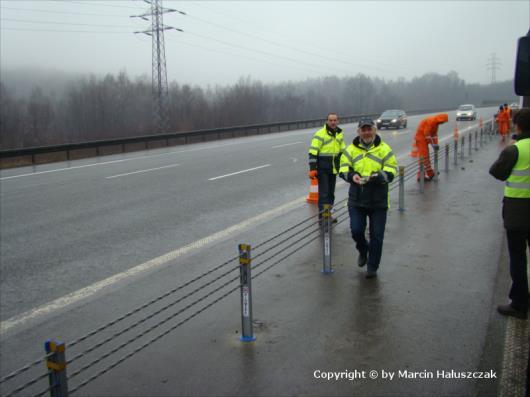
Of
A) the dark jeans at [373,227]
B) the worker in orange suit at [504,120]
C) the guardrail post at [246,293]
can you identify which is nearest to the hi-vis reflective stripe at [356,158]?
the dark jeans at [373,227]

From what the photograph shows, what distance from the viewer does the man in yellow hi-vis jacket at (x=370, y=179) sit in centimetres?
562

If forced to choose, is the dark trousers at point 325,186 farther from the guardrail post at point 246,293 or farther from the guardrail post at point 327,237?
the guardrail post at point 246,293

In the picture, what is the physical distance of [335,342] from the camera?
4352mm

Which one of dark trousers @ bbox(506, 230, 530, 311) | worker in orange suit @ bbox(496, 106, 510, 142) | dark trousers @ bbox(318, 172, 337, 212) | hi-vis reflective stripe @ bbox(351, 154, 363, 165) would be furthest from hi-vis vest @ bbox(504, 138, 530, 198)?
worker in orange suit @ bbox(496, 106, 510, 142)

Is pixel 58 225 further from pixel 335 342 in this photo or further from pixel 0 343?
pixel 335 342

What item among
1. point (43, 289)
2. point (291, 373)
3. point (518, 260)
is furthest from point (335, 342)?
point (43, 289)

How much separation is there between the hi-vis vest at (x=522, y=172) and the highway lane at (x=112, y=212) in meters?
3.93

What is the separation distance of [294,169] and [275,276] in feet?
33.7

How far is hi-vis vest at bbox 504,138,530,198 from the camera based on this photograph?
4.57 metres

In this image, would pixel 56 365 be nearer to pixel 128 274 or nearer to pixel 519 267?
pixel 128 274

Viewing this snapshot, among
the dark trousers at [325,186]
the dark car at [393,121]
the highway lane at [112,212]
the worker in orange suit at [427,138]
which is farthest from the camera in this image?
the dark car at [393,121]

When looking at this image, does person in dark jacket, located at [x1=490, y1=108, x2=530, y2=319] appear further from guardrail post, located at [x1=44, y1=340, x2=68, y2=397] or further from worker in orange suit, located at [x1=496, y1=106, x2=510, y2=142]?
worker in orange suit, located at [x1=496, y1=106, x2=510, y2=142]

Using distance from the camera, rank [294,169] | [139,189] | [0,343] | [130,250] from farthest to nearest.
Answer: [294,169] → [139,189] → [130,250] → [0,343]

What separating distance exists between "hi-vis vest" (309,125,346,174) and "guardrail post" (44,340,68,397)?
6.21m
